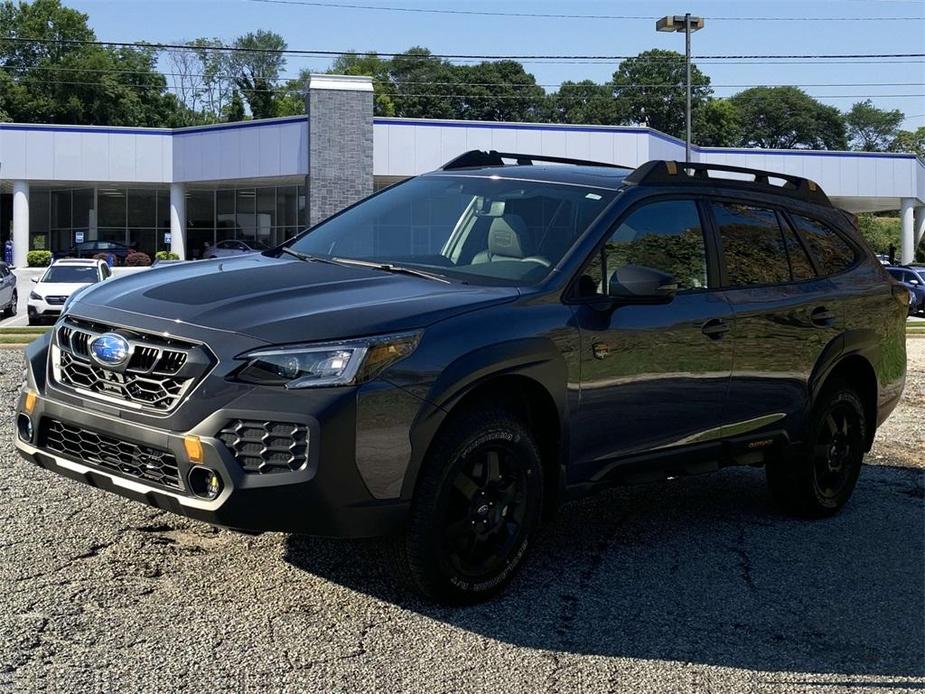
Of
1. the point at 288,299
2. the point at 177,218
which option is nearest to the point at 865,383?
the point at 288,299

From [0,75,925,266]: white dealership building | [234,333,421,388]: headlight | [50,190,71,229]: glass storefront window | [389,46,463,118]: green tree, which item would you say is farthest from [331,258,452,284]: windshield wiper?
[389,46,463,118]: green tree

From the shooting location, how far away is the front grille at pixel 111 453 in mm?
3828

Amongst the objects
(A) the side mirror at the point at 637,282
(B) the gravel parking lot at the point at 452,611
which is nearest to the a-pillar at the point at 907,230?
(B) the gravel parking lot at the point at 452,611

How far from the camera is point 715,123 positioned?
117812 mm

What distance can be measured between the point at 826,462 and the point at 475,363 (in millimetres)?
2920

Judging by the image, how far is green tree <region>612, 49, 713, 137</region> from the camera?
10988 cm

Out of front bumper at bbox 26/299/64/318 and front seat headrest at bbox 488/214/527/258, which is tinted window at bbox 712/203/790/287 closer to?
front seat headrest at bbox 488/214/527/258

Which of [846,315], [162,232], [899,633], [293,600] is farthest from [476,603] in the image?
[162,232]

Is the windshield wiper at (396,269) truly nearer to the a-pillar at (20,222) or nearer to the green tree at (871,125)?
the a-pillar at (20,222)

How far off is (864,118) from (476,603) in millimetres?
155576

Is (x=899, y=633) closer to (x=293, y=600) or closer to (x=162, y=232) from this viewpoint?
(x=293, y=600)

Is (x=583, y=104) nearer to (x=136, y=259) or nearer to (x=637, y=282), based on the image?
(x=136, y=259)

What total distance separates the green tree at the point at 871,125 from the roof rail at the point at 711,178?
149735mm

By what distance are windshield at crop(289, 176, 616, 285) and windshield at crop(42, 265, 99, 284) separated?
21.5m
